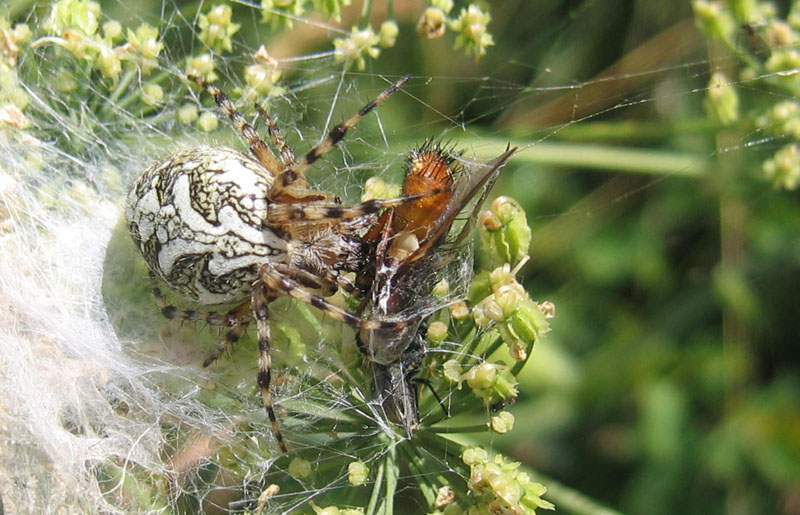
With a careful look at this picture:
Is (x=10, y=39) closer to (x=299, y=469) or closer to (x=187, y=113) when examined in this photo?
(x=187, y=113)

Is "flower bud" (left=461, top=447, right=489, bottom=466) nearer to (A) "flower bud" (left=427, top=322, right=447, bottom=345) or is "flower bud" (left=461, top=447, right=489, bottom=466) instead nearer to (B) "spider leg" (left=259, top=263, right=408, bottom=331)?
(A) "flower bud" (left=427, top=322, right=447, bottom=345)

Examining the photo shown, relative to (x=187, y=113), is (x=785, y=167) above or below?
below

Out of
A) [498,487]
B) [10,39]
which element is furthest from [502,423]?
[10,39]

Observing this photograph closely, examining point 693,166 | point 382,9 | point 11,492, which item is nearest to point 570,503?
point 693,166

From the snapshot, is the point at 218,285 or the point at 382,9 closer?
the point at 218,285

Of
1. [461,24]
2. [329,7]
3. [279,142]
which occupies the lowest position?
[279,142]

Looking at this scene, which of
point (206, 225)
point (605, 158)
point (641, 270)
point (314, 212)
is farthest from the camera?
point (641, 270)

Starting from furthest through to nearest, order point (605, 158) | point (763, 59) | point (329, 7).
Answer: point (605, 158) → point (763, 59) → point (329, 7)

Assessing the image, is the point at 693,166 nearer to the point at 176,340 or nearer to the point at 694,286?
the point at 694,286
